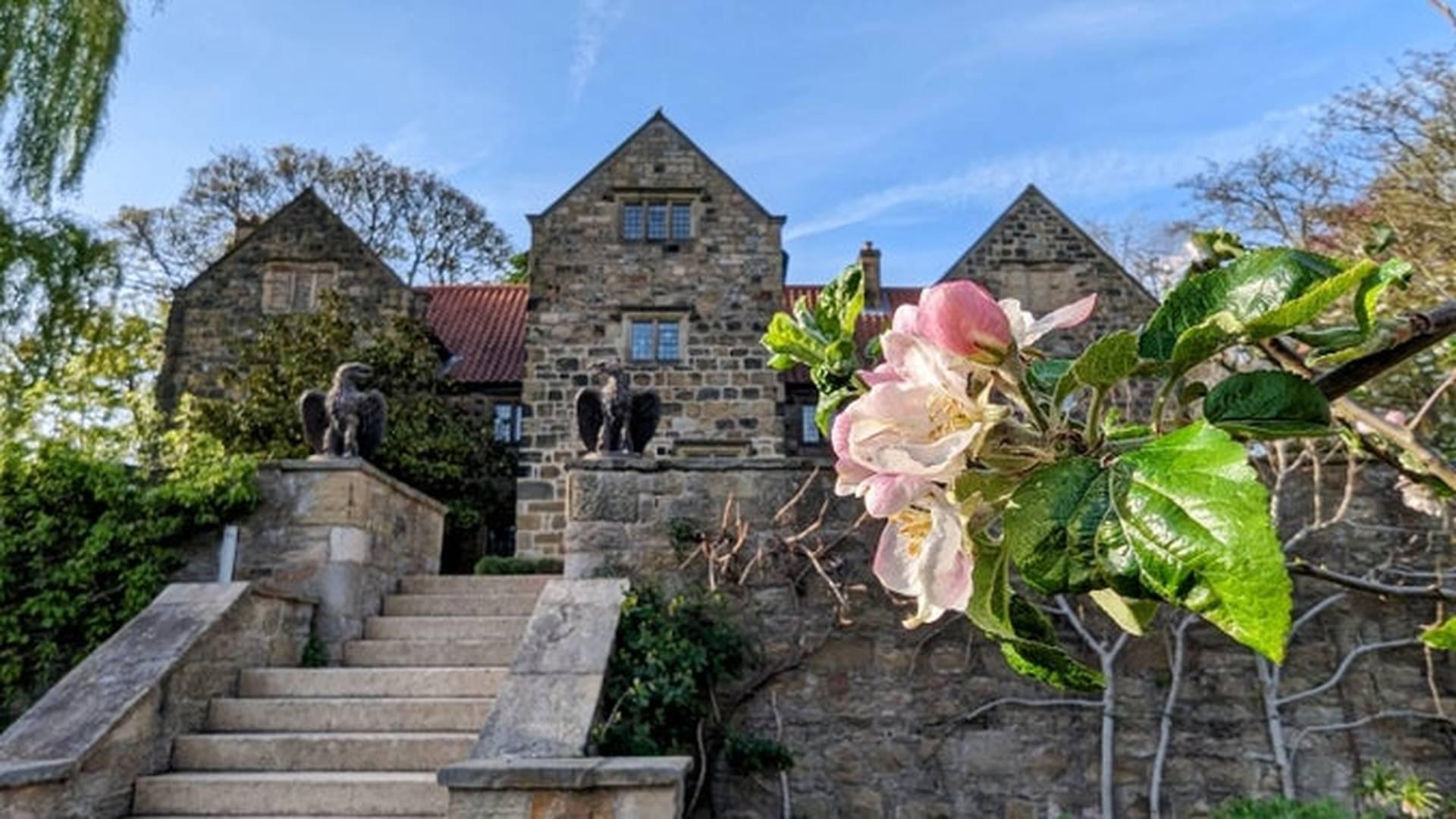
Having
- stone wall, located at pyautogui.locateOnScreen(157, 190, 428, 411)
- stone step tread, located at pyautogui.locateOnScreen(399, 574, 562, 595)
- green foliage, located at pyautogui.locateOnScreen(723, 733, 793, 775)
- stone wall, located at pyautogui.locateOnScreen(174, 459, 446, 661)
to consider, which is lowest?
green foliage, located at pyautogui.locateOnScreen(723, 733, 793, 775)

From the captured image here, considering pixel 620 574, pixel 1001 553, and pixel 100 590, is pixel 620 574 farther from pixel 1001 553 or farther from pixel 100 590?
pixel 1001 553

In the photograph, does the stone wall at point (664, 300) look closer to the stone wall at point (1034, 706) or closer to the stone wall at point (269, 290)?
the stone wall at point (269, 290)

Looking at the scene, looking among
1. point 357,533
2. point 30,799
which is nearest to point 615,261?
point 357,533

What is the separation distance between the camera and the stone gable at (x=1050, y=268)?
14.7 meters

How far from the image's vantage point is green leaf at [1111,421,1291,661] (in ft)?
1.42

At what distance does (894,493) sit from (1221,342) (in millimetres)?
224

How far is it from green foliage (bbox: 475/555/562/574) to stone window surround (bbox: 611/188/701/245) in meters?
5.52

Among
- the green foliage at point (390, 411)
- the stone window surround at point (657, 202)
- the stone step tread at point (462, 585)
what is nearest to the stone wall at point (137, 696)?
the stone step tread at point (462, 585)

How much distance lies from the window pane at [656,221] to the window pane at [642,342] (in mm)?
1455

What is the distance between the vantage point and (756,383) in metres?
14.0

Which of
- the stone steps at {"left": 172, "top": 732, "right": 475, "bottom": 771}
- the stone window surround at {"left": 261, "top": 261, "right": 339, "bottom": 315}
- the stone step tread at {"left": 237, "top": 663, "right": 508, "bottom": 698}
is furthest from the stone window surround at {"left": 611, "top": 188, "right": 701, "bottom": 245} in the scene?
the stone steps at {"left": 172, "top": 732, "right": 475, "bottom": 771}

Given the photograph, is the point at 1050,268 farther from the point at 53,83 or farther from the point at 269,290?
the point at 53,83

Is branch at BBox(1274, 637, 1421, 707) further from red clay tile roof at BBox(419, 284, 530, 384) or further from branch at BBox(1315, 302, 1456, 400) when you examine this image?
red clay tile roof at BBox(419, 284, 530, 384)

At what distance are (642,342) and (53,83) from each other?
25.2ft
